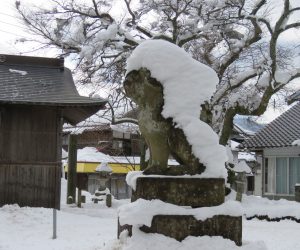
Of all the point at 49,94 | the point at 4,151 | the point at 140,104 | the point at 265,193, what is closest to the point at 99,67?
the point at 49,94

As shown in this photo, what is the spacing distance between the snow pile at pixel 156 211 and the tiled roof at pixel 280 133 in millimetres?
14259

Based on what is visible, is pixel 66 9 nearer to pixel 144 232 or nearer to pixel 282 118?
pixel 282 118

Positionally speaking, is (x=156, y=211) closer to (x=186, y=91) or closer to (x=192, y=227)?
(x=192, y=227)

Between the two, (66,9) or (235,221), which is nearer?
(235,221)

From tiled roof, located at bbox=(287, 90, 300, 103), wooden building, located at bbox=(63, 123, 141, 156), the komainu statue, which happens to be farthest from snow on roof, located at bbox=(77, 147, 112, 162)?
the komainu statue

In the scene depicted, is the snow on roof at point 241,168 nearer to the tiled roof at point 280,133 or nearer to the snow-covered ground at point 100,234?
the snow-covered ground at point 100,234

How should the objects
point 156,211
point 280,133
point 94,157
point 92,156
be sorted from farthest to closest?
point 92,156 < point 94,157 < point 280,133 < point 156,211

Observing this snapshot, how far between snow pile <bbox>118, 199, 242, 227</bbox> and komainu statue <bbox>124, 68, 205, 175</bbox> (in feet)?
1.67

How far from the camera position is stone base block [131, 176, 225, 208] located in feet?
19.0

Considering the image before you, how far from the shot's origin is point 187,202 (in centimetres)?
581

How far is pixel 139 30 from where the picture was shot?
1902 cm

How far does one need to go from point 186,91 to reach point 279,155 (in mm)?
15650

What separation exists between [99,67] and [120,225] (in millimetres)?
13672

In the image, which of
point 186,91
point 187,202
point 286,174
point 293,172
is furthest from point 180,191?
point 286,174
